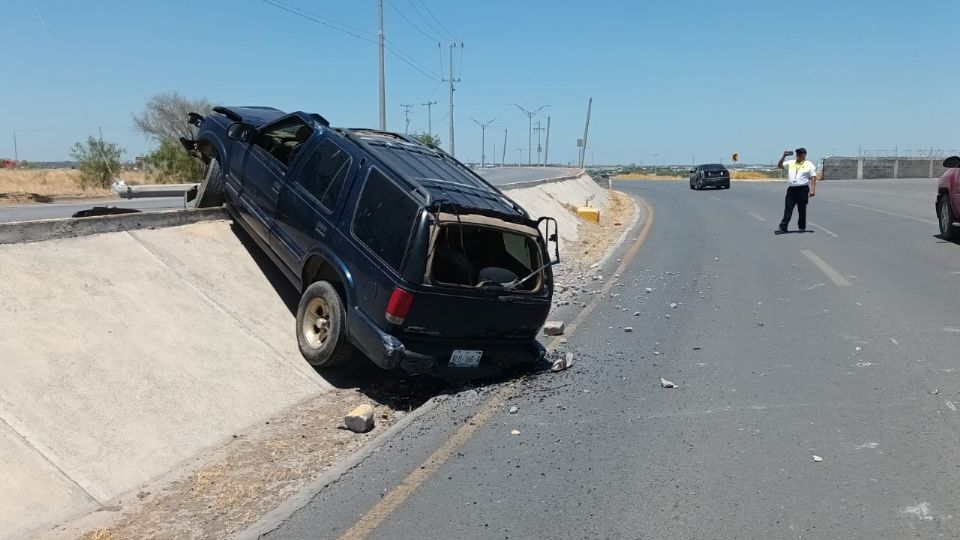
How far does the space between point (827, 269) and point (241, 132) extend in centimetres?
919

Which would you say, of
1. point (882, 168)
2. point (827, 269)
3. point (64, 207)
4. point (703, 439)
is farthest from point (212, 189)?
point (882, 168)

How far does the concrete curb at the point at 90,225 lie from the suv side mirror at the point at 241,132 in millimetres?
960

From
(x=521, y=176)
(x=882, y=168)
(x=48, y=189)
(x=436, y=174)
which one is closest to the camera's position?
(x=436, y=174)

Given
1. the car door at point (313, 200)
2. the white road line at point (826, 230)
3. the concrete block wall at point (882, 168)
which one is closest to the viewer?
the car door at point (313, 200)

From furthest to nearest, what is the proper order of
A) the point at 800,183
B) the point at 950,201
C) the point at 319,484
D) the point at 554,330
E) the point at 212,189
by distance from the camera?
1. the point at 800,183
2. the point at 950,201
3. the point at 212,189
4. the point at 554,330
5. the point at 319,484

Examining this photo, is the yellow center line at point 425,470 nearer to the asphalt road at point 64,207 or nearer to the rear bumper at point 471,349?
the rear bumper at point 471,349

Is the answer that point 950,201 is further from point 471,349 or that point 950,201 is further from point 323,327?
point 323,327

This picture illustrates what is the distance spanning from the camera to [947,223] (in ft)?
51.9

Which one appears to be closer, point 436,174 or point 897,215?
point 436,174

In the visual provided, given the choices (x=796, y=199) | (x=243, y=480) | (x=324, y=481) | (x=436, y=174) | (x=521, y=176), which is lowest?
(x=243, y=480)

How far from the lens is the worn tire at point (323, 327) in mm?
7000

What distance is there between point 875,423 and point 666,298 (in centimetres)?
526

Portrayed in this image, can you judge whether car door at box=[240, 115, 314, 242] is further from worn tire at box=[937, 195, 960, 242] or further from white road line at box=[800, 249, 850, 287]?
→ worn tire at box=[937, 195, 960, 242]

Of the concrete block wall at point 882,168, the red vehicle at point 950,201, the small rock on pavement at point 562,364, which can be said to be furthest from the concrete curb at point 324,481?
the concrete block wall at point 882,168
